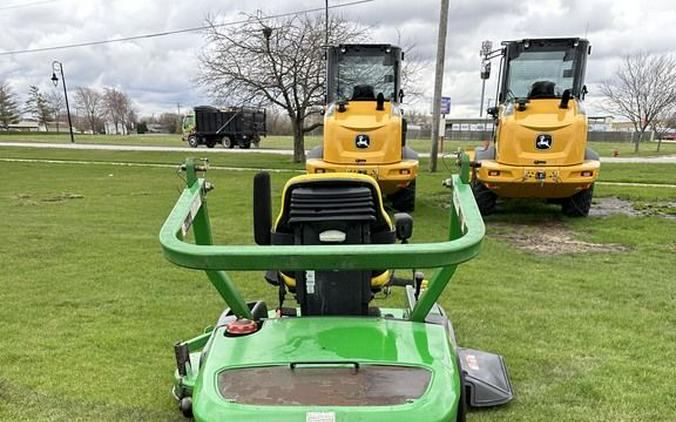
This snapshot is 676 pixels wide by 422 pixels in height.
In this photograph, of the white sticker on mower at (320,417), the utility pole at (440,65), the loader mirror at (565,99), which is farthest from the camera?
the utility pole at (440,65)

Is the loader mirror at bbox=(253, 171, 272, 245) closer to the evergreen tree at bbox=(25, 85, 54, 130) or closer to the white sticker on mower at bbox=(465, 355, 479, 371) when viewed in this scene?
the white sticker on mower at bbox=(465, 355, 479, 371)

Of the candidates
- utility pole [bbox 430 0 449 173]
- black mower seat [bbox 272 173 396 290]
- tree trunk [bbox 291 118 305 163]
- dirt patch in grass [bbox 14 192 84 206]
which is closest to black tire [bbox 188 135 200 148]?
tree trunk [bbox 291 118 305 163]

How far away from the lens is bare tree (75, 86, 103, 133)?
7552 cm

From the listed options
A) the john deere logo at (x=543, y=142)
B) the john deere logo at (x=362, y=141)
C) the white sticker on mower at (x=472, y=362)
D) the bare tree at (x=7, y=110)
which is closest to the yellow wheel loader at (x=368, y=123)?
the john deere logo at (x=362, y=141)

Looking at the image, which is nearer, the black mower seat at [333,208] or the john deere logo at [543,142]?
the black mower seat at [333,208]

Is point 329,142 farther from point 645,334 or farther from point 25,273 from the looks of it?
point 645,334

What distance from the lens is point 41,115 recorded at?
226 feet

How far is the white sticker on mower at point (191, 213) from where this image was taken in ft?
7.68

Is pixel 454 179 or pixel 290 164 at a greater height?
pixel 454 179

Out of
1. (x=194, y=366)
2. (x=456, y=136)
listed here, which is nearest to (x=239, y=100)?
(x=194, y=366)

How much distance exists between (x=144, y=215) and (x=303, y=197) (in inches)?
308

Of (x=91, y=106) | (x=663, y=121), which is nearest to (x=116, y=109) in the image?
(x=91, y=106)

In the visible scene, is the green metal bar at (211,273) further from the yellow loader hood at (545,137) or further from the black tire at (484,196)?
the black tire at (484,196)

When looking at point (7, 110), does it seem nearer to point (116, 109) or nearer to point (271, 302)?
point (116, 109)
